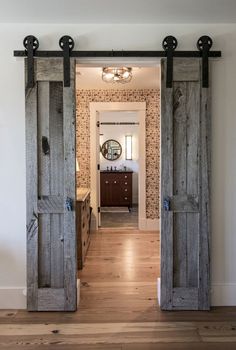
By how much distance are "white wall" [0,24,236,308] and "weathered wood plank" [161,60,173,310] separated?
15.8 inches

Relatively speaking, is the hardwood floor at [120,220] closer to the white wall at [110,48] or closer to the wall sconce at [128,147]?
the wall sconce at [128,147]

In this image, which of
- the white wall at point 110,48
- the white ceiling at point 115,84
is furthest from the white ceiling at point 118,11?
the white ceiling at point 115,84

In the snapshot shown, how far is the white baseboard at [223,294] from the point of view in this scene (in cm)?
296

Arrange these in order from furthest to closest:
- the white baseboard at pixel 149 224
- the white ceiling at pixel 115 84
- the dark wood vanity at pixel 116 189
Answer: the dark wood vanity at pixel 116 189, the white baseboard at pixel 149 224, the white ceiling at pixel 115 84

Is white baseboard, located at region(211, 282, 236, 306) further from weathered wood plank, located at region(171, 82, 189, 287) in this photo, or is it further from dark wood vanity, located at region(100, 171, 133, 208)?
dark wood vanity, located at region(100, 171, 133, 208)

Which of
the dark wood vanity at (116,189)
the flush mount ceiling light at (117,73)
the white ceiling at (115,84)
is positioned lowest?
the dark wood vanity at (116,189)

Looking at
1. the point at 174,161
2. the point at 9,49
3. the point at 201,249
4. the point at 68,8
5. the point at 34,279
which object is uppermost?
the point at 68,8

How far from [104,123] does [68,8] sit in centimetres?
681

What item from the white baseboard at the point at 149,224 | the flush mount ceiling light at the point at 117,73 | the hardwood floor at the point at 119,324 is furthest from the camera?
the white baseboard at the point at 149,224

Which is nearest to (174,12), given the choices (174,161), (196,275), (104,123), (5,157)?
(174,161)

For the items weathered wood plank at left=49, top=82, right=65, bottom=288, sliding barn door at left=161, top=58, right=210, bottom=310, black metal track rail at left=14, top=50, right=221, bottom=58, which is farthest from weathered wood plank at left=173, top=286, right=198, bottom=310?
black metal track rail at left=14, top=50, right=221, bottom=58

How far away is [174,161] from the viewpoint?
112 inches

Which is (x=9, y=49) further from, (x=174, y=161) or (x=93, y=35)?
(x=174, y=161)

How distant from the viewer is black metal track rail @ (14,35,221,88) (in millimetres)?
2744
